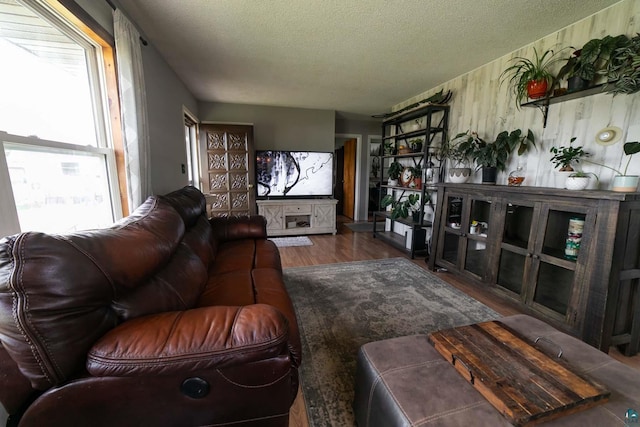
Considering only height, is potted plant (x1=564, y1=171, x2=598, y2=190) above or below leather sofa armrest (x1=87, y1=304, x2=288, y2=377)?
above

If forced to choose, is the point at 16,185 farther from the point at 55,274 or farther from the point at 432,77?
the point at 432,77

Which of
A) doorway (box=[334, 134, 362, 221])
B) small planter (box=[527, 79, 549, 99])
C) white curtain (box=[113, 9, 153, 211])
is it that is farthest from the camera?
doorway (box=[334, 134, 362, 221])

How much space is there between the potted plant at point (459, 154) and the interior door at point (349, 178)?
2718mm

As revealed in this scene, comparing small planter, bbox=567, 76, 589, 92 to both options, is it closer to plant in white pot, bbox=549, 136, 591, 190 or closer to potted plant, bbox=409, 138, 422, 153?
plant in white pot, bbox=549, 136, 591, 190

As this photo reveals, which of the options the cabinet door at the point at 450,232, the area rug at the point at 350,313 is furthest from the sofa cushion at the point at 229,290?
the cabinet door at the point at 450,232

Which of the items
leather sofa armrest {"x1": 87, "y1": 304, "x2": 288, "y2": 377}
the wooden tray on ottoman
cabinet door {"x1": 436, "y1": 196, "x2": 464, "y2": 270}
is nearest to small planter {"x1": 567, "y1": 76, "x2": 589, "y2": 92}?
cabinet door {"x1": 436, "y1": 196, "x2": 464, "y2": 270}

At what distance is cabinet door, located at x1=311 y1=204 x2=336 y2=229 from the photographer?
4.66 m

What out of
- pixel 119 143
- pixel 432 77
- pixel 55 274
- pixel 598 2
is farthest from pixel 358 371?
pixel 432 77

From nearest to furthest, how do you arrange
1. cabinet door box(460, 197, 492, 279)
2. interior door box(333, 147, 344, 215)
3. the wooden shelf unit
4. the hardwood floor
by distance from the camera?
the hardwood floor
cabinet door box(460, 197, 492, 279)
the wooden shelf unit
interior door box(333, 147, 344, 215)

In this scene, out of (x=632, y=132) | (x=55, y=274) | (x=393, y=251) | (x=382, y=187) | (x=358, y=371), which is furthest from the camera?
(x=382, y=187)

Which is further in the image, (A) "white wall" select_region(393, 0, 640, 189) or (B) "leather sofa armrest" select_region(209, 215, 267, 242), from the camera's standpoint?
(B) "leather sofa armrest" select_region(209, 215, 267, 242)

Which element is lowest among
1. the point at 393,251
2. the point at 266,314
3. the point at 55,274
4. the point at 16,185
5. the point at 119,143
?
the point at 393,251

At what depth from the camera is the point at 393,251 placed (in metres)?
3.75

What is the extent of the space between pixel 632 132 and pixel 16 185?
352cm
